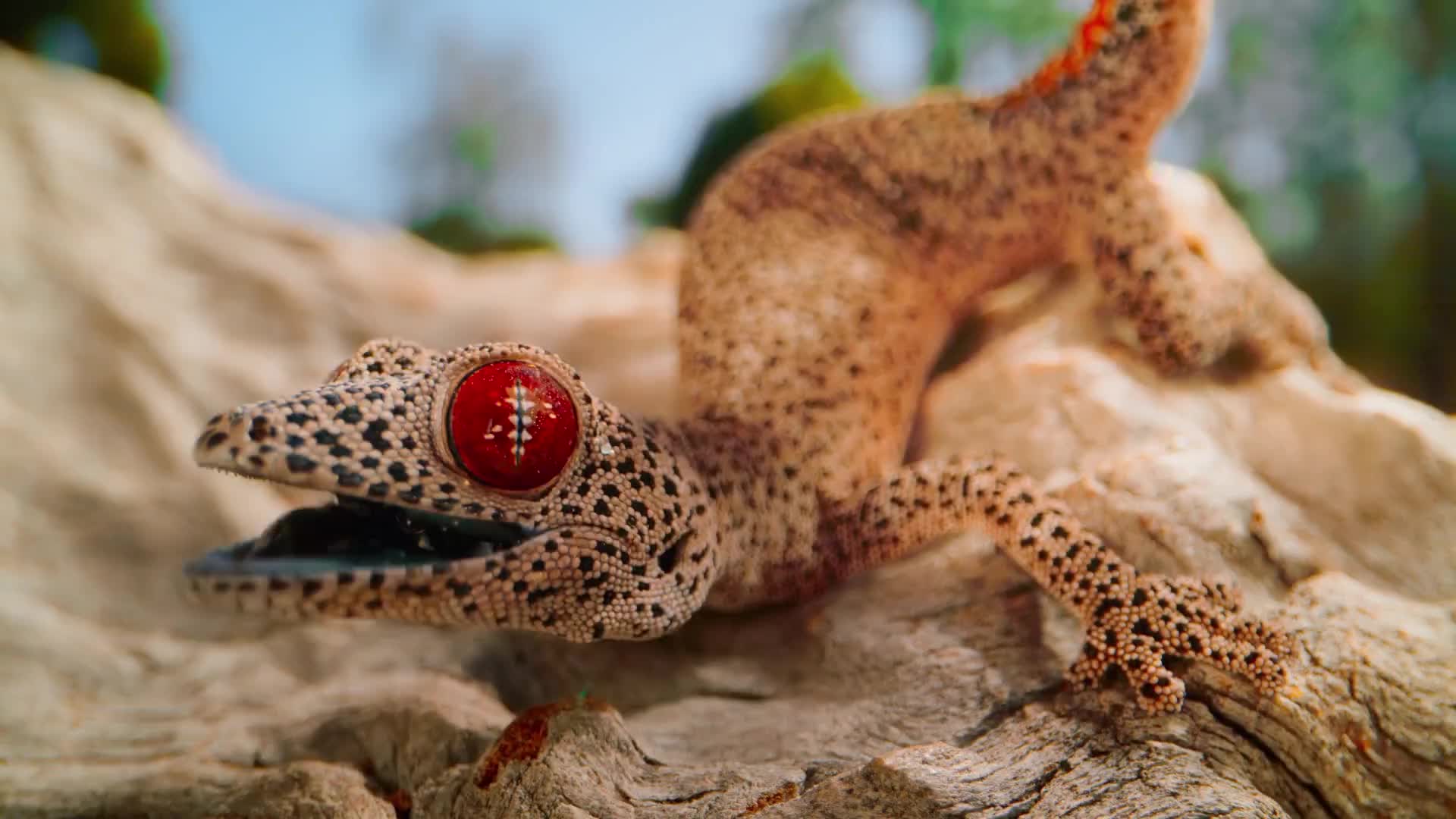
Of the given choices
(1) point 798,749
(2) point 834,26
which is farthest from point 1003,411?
(2) point 834,26

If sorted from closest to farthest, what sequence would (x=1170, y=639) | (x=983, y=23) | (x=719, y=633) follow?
(x=1170, y=639), (x=719, y=633), (x=983, y=23)

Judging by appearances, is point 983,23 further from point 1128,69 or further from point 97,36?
point 97,36

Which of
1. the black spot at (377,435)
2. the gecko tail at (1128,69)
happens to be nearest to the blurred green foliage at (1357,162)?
the gecko tail at (1128,69)

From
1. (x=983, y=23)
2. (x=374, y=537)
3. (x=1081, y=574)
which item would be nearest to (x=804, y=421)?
(x=1081, y=574)

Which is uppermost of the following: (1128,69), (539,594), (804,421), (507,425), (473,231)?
(473,231)

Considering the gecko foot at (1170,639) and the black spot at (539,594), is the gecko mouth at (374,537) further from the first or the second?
the gecko foot at (1170,639)

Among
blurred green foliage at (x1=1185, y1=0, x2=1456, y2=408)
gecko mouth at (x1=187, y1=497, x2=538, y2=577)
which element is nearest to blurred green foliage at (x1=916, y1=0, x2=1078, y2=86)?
blurred green foliage at (x1=1185, y1=0, x2=1456, y2=408)

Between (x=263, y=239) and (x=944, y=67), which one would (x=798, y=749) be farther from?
(x=263, y=239)
